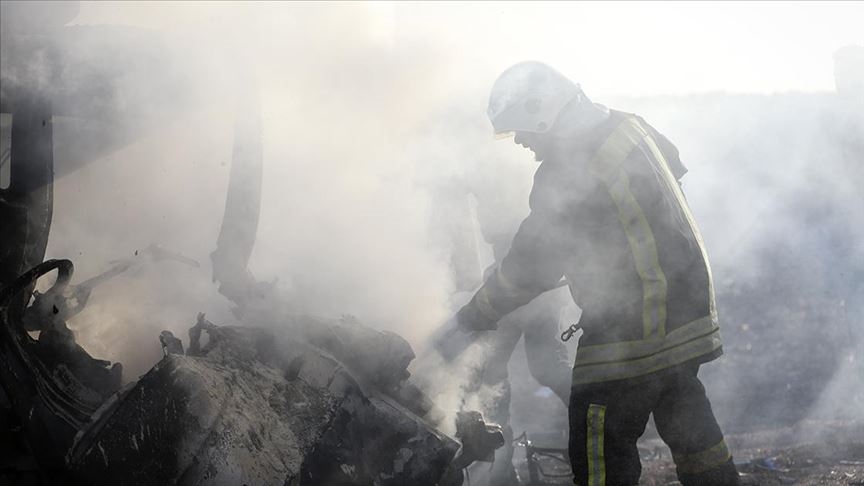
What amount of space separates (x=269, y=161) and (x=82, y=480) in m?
4.40

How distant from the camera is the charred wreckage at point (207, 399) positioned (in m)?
2.35

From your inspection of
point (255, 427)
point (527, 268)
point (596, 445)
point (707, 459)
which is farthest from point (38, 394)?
point (707, 459)

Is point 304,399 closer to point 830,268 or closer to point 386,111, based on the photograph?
point 386,111

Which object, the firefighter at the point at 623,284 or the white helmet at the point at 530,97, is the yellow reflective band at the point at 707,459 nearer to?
the firefighter at the point at 623,284

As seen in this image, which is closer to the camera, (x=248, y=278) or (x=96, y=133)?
(x=248, y=278)

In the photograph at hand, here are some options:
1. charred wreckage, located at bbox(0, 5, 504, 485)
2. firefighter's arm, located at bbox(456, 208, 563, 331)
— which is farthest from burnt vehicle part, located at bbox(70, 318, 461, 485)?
firefighter's arm, located at bbox(456, 208, 563, 331)

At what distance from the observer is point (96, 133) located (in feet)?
19.3

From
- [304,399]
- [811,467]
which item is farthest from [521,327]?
[304,399]

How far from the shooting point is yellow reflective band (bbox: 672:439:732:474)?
2580 millimetres

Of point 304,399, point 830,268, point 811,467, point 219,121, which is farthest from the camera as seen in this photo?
point 830,268

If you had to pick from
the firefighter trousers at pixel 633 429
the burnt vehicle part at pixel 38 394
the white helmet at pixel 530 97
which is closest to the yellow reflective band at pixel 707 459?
the firefighter trousers at pixel 633 429

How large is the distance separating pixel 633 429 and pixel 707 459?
32 cm

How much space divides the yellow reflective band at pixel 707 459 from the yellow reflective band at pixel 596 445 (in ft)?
1.25

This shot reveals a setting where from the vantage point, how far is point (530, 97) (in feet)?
9.60
